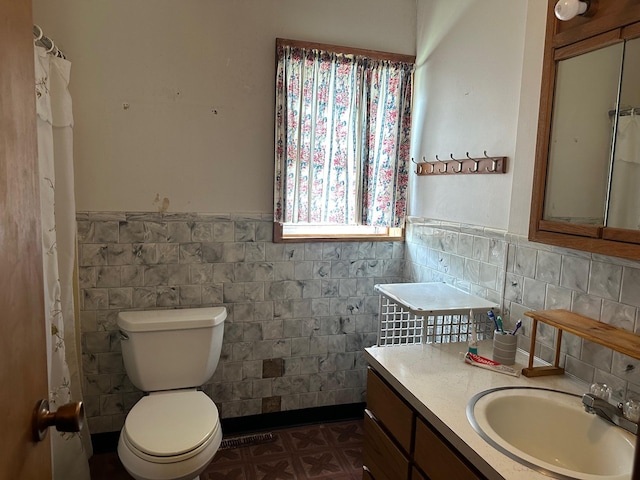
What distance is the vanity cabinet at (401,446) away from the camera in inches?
49.5

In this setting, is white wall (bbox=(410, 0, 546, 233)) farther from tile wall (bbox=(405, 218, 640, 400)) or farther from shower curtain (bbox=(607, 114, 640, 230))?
shower curtain (bbox=(607, 114, 640, 230))

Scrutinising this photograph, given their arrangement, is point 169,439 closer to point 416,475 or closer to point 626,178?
point 416,475

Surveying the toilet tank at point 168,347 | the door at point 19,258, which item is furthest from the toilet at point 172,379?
the door at point 19,258

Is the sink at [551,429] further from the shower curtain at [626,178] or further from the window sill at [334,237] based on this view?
the window sill at [334,237]

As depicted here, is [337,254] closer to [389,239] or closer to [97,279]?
[389,239]

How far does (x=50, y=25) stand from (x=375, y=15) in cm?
169

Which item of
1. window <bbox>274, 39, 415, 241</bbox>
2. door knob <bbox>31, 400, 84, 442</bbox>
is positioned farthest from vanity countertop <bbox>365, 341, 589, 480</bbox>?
window <bbox>274, 39, 415, 241</bbox>

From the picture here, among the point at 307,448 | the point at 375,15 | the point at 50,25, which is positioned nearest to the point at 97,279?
the point at 50,25

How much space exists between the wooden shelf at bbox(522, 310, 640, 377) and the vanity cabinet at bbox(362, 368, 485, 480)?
0.46 metres

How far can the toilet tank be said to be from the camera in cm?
223

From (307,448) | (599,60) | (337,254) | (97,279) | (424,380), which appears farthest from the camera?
(337,254)

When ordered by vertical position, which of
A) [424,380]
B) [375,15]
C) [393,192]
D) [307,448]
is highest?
[375,15]

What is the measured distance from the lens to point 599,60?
135 centimetres

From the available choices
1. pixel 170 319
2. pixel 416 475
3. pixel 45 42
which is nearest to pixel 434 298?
pixel 416 475
